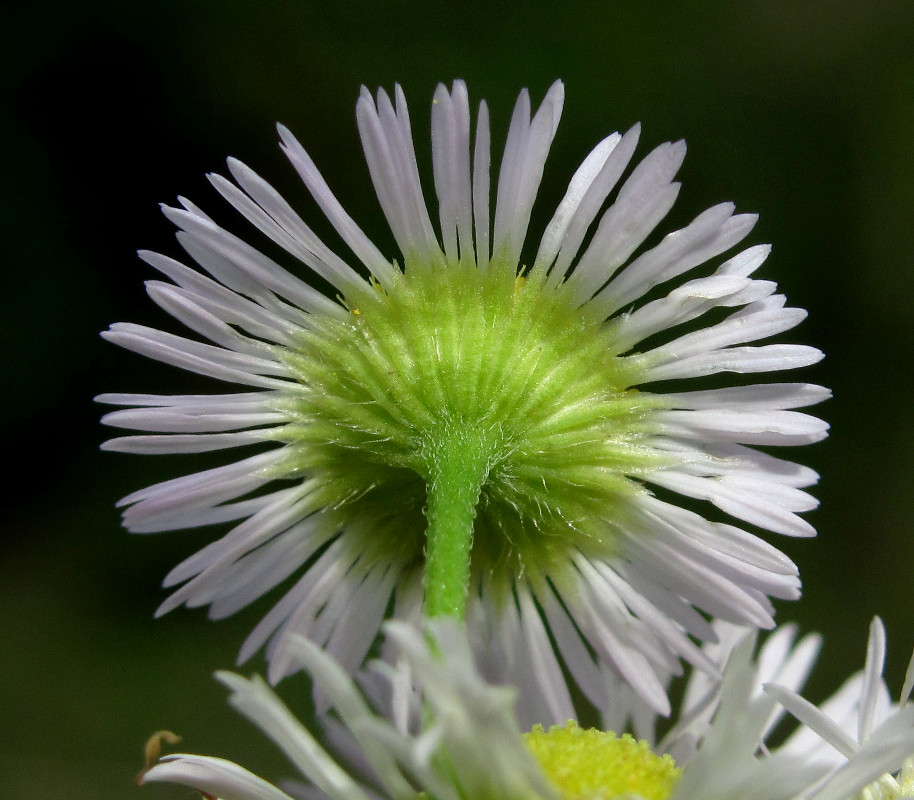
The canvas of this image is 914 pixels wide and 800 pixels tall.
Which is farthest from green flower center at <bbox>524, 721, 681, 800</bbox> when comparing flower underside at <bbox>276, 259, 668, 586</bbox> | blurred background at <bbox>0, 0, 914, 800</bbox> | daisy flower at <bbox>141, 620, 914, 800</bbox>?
blurred background at <bbox>0, 0, 914, 800</bbox>

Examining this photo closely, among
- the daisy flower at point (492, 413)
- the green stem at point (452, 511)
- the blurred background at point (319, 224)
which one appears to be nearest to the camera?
the green stem at point (452, 511)

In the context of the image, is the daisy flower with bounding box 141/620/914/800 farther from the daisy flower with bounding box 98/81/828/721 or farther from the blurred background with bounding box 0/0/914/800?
the blurred background with bounding box 0/0/914/800

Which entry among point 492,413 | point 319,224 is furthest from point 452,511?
point 319,224

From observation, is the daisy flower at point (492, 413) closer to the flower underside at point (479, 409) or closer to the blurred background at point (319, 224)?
the flower underside at point (479, 409)

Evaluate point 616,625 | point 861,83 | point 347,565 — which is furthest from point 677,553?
point 861,83

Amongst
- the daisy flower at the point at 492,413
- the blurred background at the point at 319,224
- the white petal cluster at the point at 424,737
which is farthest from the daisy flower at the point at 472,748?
the blurred background at the point at 319,224

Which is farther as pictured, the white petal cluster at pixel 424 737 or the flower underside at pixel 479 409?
the flower underside at pixel 479 409

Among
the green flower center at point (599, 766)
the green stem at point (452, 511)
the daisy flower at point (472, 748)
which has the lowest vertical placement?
the green flower center at point (599, 766)

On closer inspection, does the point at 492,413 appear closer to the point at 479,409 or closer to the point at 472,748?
the point at 479,409

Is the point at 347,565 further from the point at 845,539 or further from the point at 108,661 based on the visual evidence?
the point at 845,539
